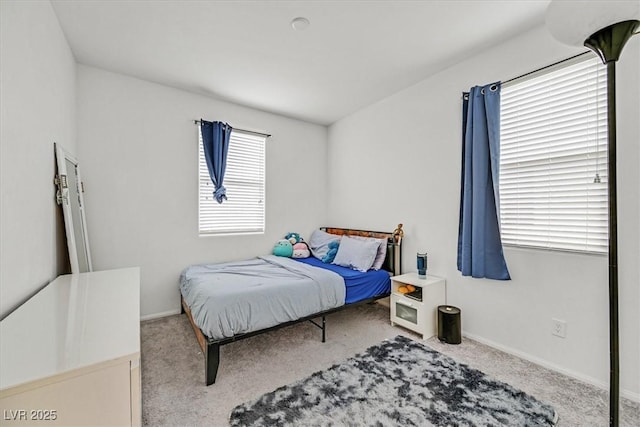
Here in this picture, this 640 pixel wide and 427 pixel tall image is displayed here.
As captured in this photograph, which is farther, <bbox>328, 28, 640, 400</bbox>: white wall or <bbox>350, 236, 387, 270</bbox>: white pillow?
<bbox>350, 236, 387, 270</bbox>: white pillow

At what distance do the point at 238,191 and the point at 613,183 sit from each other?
342 cm

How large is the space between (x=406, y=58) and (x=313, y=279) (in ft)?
7.35

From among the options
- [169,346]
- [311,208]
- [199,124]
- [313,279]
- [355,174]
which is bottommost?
[169,346]

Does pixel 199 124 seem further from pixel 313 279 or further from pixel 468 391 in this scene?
pixel 468 391

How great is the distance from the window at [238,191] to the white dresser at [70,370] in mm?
2263

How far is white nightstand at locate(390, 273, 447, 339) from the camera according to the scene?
255 cm

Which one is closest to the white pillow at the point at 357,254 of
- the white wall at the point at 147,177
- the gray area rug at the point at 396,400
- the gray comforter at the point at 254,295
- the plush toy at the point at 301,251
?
the gray comforter at the point at 254,295

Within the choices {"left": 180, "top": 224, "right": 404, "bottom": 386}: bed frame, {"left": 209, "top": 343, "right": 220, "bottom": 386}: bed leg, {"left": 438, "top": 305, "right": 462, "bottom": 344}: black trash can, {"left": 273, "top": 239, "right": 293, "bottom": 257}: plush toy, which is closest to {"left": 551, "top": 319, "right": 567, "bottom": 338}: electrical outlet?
{"left": 438, "top": 305, "right": 462, "bottom": 344}: black trash can

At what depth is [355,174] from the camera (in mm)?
3910

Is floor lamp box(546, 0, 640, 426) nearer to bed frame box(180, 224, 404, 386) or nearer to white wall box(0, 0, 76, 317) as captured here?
bed frame box(180, 224, 404, 386)

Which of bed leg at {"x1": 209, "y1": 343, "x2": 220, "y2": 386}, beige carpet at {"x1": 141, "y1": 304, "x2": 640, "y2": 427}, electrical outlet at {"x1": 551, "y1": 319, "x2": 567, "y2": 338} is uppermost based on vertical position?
electrical outlet at {"x1": 551, "y1": 319, "x2": 567, "y2": 338}

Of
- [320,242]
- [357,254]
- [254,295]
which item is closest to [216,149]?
[320,242]

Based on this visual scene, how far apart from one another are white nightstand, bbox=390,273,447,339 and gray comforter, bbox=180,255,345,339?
621 mm

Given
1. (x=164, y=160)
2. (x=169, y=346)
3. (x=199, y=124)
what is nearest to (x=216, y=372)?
(x=169, y=346)
